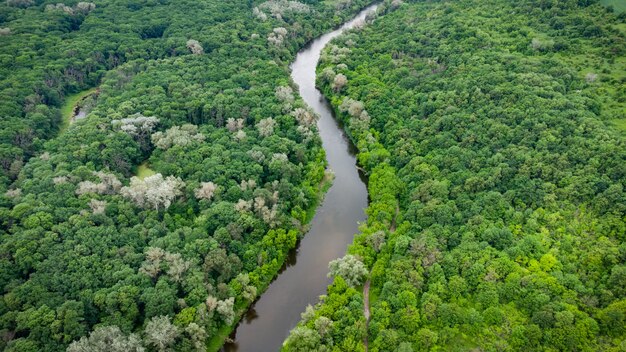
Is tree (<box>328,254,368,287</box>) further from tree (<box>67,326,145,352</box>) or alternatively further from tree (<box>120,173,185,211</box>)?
tree (<box>120,173,185,211</box>)

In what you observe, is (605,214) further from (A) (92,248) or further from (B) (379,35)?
(B) (379,35)

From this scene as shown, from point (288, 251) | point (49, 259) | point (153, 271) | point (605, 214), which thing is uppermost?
point (49, 259)

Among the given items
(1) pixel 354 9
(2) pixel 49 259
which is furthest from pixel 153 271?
(1) pixel 354 9

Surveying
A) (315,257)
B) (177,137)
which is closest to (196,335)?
(315,257)

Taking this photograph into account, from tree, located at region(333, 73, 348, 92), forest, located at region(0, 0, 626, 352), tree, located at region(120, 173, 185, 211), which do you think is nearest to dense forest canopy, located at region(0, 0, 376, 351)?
tree, located at region(120, 173, 185, 211)

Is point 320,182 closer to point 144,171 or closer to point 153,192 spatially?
point 153,192
